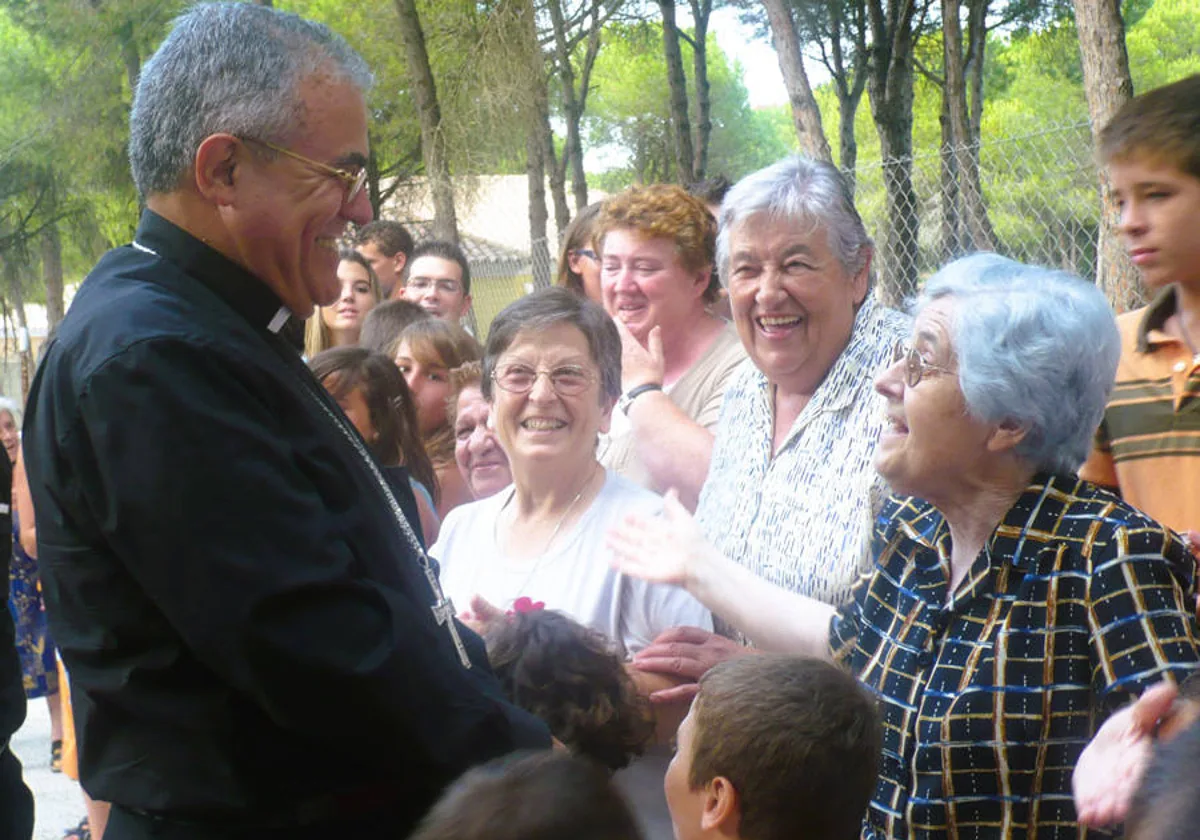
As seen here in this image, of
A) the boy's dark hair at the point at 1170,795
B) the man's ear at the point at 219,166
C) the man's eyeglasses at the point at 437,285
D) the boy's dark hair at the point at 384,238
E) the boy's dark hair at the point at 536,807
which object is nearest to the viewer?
the boy's dark hair at the point at 1170,795

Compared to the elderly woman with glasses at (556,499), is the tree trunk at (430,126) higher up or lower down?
higher up

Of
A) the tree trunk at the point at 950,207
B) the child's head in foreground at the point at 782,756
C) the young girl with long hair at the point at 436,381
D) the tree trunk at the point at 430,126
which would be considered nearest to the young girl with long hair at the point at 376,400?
the young girl with long hair at the point at 436,381

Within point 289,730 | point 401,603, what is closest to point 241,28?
point 401,603

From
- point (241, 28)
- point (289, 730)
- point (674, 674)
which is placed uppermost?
point (241, 28)

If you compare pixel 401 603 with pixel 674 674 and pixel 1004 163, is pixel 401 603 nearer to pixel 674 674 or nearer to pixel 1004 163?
pixel 674 674

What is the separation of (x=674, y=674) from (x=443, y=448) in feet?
7.44

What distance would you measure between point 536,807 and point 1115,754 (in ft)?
3.22

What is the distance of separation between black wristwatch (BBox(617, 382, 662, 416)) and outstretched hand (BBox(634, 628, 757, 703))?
99 centimetres

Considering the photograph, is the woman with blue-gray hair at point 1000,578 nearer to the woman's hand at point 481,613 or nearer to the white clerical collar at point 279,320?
the woman's hand at point 481,613

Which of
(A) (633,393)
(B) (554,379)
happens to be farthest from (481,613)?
(A) (633,393)

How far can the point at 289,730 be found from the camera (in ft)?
6.44

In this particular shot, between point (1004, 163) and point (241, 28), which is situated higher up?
point (241, 28)

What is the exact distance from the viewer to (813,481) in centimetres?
315

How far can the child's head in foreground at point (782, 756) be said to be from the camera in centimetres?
211
